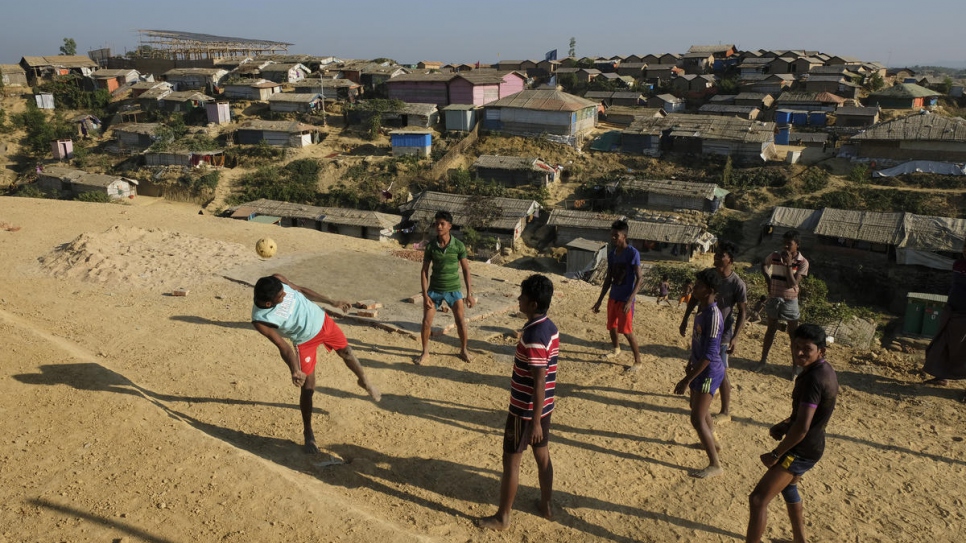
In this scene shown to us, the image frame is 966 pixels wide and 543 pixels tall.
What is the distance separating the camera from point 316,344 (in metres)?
5.19

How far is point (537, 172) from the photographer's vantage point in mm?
32656

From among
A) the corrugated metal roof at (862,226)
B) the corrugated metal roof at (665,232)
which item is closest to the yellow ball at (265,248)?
the corrugated metal roof at (665,232)

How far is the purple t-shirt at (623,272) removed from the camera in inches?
267

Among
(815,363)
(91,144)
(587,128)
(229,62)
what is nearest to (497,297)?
(815,363)

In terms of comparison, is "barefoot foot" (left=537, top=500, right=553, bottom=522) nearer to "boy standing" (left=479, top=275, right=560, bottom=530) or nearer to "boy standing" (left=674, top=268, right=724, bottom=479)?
"boy standing" (left=479, top=275, right=560, bottom=530)

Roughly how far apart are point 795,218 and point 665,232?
5.85 meters

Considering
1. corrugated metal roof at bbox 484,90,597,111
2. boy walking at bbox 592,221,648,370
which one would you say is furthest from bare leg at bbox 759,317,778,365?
corrugated metal roof at bbox 484,90,597,111

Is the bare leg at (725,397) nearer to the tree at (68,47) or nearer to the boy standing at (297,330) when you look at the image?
the boy standing at (297,330)

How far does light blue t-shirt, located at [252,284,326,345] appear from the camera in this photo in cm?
479

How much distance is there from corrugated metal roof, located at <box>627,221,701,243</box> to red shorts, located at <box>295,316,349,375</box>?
69.3 ft

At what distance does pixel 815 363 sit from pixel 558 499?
216cm

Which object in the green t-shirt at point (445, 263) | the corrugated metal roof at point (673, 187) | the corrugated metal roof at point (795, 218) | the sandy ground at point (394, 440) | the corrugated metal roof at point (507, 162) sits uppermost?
the green t-shirt at point (445, 263)

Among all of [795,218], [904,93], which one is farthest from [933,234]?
[904,93]

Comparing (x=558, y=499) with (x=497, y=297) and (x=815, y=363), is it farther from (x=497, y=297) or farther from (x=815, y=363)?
(x=497, y=297)
